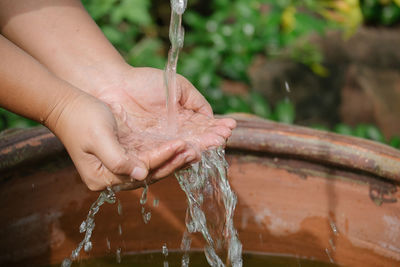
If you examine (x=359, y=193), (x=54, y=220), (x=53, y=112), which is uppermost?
(x=53, y=112)

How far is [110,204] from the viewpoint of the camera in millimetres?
1494

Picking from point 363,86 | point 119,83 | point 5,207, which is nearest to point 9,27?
point 119,83

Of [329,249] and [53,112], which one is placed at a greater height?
[53,112]

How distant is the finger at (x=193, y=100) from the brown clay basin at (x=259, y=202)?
149 mm

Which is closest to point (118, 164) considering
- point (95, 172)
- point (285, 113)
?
point (95, 172)

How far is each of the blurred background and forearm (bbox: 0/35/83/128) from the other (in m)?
1.21

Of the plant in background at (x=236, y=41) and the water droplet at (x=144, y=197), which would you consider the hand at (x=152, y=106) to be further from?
the plant in background at (x=236, y=41)

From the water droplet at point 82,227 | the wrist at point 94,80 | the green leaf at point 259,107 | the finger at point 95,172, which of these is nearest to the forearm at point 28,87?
the finger at point 95,172

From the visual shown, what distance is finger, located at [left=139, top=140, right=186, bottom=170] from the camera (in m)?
1.01

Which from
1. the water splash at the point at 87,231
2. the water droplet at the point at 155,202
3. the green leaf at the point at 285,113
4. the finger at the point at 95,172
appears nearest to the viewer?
the finger at the point at 95,172

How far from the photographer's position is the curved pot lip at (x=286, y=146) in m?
1.27

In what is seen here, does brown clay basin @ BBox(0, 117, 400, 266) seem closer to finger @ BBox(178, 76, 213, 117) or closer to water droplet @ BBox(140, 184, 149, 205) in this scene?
water droplet @ BBox(140, 184, 149, 205)

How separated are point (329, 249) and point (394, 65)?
84.5 inches

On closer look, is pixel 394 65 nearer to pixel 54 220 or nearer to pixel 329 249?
pixel 329 249
